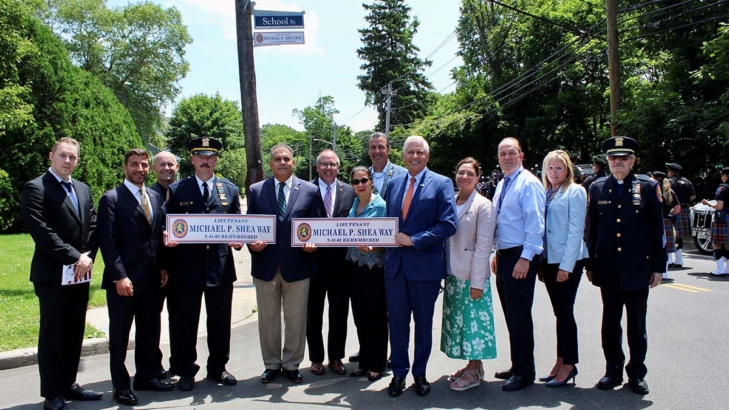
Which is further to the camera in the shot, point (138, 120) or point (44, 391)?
point (138, 120)

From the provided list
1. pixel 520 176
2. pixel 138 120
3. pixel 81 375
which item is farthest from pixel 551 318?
pixel 138 120

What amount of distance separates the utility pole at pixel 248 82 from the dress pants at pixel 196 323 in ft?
15.2

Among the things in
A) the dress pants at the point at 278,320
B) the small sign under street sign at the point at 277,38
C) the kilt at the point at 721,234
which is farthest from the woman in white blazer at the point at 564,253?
the kilt at the point at 721,234

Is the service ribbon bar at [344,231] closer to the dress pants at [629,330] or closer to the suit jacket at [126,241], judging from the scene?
the suit jacket at [126,241]

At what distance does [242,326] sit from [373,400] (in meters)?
3.40

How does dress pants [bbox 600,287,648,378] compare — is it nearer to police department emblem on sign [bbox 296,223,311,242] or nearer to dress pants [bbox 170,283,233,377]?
police department emblem on sign [bbox 296,223,311,242]

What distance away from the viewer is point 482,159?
36.6 meters

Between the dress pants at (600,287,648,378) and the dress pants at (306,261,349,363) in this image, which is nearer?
the dress pants at (600,287,648,378)

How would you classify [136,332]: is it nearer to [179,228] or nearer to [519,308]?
[179,228]

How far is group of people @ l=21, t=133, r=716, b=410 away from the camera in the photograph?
4.36 metres

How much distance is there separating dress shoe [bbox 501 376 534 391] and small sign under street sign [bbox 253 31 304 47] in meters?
6.13

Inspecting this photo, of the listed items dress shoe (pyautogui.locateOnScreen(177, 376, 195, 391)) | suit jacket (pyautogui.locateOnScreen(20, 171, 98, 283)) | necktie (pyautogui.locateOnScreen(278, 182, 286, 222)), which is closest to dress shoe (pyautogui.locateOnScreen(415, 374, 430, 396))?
necktie (pyautogui.locateOnScreen(278, 182, 286, 222))

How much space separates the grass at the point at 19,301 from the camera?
6.00m

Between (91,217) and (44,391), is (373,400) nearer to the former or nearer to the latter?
(44,391)
